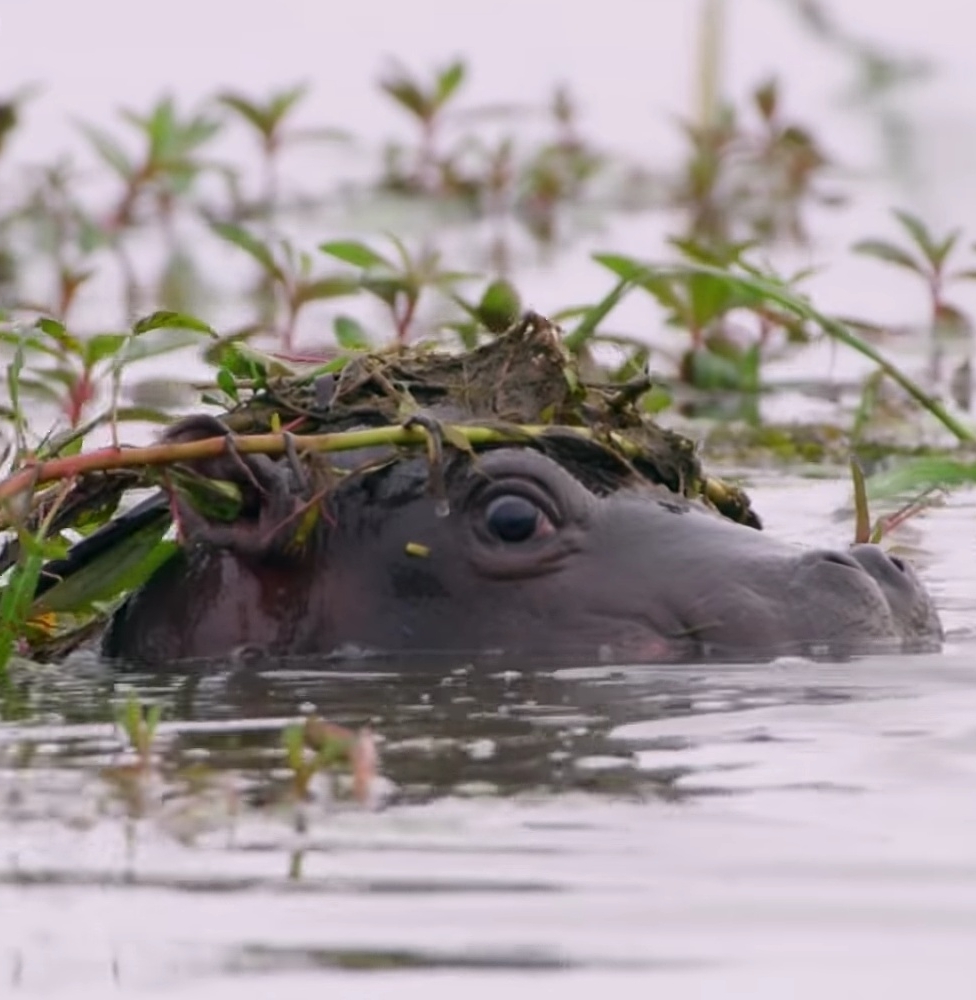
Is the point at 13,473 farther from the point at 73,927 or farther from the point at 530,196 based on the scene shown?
the point at 530,196

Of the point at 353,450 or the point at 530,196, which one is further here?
the point at 530,196

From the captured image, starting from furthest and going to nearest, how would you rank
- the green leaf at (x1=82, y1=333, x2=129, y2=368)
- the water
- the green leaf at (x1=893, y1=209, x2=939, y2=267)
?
1. the green leaf at (x1=893, y1=209, x2=939, y2=267)
2. the green leaf at (x1=82, y1=333, x2=129, y2=368)
3. the water

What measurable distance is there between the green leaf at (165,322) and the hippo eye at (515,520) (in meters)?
0.65

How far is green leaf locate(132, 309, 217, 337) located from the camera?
631 cm

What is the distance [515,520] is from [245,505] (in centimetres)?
53

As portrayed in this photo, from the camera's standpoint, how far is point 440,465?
6332mm

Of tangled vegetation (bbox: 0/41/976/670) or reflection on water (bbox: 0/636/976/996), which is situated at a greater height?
tangled vegetation (bbox: 0/41/976/670)

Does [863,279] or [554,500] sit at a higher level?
[863,279]

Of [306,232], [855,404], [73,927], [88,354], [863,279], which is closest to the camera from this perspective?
[73,927]

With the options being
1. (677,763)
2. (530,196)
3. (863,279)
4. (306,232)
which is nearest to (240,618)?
(677,763)

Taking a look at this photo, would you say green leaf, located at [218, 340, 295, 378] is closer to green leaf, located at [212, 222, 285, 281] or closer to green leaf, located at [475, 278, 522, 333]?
green leaf, located at [475, 278, 522, 333]

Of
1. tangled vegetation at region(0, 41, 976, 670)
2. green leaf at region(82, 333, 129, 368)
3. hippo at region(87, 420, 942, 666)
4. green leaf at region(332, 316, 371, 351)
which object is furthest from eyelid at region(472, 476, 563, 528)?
green leaf at region(332, 316, 371, 351)

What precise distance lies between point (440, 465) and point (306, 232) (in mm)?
12569

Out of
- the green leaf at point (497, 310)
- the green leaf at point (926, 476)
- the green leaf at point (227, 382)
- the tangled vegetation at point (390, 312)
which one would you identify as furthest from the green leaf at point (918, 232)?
Result: the green leaf at point (227, 382)
